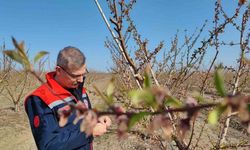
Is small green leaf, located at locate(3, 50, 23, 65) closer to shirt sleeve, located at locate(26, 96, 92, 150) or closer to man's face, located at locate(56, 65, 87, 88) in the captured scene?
man's face, located at locate(56, 65, 87, 88)

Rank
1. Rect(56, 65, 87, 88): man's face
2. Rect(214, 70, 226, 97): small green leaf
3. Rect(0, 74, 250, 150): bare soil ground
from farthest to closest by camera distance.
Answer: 1. Rect(0, 74, 250, 150): bare soil ground
2. Rect(56, 65, 87, 88): man's face
3. Rect(214, 70, 226, 97): small green leaf

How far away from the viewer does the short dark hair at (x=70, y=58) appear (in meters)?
2.39

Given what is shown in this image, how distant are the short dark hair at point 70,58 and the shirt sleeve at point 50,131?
335mm

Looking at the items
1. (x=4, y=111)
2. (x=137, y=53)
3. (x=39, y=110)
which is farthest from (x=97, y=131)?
(x=4, y=111)

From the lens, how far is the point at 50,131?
7.91ft

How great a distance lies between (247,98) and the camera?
1.29 feet

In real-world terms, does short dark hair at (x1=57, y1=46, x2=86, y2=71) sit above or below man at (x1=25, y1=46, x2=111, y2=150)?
above

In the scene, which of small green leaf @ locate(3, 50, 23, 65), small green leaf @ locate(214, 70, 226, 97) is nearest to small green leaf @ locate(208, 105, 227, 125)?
small green leaf @ locate(214, 70, 226, 97)

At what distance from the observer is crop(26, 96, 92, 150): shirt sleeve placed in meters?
2.40

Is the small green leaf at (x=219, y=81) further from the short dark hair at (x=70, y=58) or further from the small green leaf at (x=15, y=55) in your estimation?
the short dark hair at (x=70, y=58)

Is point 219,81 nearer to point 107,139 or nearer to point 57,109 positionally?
point 57,109

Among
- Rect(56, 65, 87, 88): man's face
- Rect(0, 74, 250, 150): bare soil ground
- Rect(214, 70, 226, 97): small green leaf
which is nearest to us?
Rect(214, 70, 226, 97): small green leaf

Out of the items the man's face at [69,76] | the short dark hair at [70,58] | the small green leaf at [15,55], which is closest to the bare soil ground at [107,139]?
the man's face at [69,76]

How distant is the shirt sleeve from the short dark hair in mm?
335
